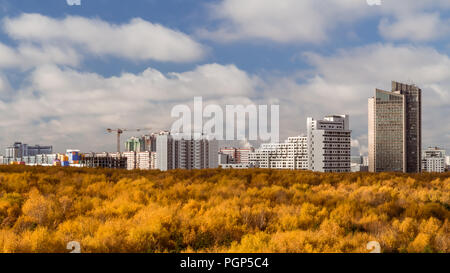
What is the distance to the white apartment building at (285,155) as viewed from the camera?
15100cm

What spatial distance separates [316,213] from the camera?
8352mm

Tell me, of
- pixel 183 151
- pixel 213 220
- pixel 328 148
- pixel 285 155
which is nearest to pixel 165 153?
pixel 183 151

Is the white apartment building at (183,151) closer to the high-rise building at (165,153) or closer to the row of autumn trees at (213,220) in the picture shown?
the high-rise building at (165,153)

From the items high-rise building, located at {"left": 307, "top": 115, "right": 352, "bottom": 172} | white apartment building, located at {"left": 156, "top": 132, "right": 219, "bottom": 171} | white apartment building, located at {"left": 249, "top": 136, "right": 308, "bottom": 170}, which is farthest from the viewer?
white apartment building, located at {"left": 156, "top": 132, "right": 219, "bottom": 171}

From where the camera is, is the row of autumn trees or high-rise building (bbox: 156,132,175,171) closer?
the row of autumn trees

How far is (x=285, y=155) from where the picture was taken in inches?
6206

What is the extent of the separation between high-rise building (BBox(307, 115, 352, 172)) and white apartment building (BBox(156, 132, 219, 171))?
47507 millimetres

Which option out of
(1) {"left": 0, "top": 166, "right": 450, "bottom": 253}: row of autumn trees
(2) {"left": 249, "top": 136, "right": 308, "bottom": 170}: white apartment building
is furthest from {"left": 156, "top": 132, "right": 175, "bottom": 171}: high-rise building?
(1) {"left": 0, "top": 166, "right": 450, "bottom": 253}: row of autumn trees

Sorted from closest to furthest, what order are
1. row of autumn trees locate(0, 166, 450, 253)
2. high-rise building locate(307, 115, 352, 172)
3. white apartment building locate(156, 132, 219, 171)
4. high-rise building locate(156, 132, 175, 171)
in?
row of autumn trees locate(0, 166, 450, 253), high-rise building locate(307, 115, 352, 172), high-rise building locate(156, 132, 175, 171), white apartment building locate(156, 132, 219, 171)

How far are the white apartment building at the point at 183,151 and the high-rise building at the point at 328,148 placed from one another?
47.5 meters

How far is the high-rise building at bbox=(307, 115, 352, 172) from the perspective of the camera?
447ft

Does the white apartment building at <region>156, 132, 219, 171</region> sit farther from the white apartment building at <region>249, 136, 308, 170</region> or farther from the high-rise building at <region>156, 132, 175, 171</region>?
the white apartment building at <region>249, 136, 308, 170</region>
